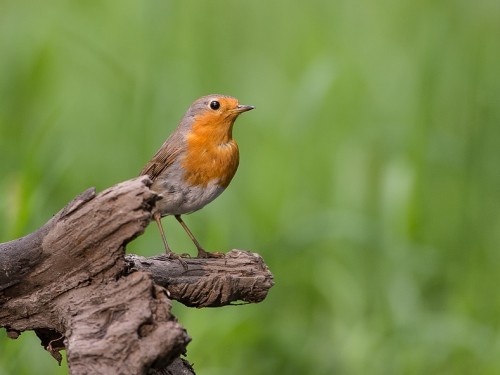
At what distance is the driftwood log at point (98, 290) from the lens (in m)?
3.35

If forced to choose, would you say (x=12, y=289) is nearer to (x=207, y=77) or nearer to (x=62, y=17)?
(x=207, y=77)

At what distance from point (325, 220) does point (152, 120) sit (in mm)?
A: 1234

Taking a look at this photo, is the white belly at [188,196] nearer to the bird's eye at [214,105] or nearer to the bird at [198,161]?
the bird at [198,161]

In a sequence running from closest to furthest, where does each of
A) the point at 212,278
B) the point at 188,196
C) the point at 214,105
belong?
the point at 212,278
the point at 188,196
the point at 214,105

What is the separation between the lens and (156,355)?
130 inches

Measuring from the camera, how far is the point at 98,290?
11.8 feet

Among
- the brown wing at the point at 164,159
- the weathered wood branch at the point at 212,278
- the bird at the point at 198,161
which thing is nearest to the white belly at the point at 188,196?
the bird at the point at 198,161

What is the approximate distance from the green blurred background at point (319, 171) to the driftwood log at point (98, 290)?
1.74 m

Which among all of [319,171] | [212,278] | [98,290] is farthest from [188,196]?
[319,171]

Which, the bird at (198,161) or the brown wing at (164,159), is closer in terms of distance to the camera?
the bird at (198,161)

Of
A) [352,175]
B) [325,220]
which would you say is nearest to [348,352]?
[325,220]

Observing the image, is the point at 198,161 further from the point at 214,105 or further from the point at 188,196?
the point at 214,105

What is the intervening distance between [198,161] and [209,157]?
6 cm

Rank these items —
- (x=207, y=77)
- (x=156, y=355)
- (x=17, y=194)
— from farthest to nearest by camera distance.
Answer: (x=207, y=77), (x=17, y=194), (x=156, y=355)
